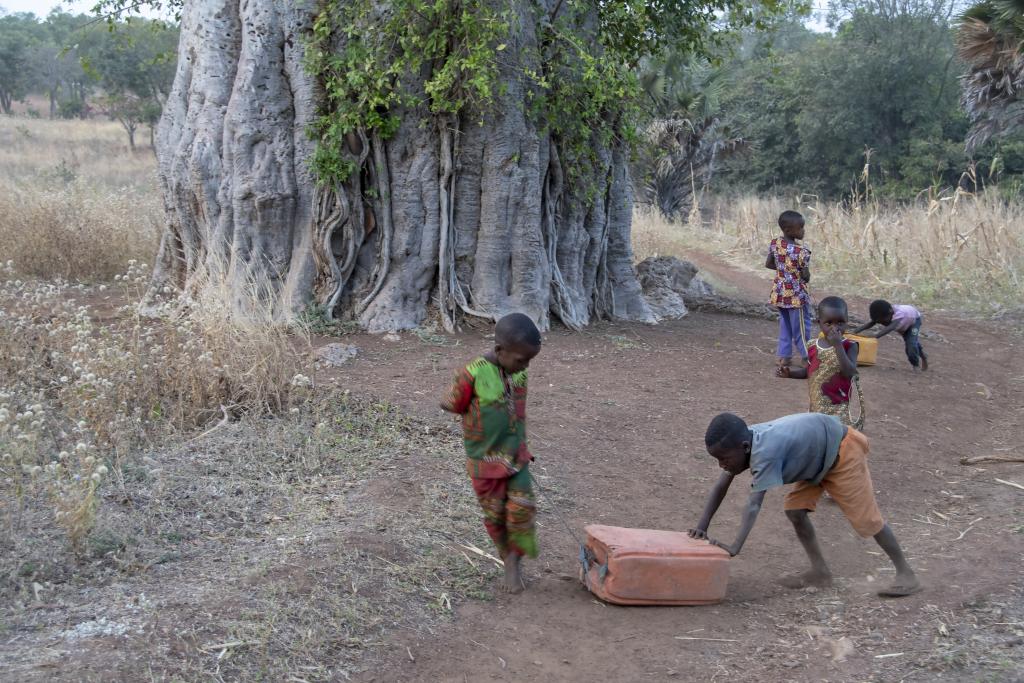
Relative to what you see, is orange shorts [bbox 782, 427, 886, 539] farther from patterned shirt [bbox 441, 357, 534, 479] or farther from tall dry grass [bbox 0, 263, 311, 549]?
tall dry grass [bbox 0, 263, 311, 549]

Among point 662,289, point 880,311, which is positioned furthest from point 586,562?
point 662,289

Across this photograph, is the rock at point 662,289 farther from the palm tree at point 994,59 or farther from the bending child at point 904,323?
the palm tree at point 994,59

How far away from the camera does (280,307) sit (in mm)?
8273

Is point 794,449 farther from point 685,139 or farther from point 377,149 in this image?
point 685,139

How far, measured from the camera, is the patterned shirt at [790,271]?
27.9ft

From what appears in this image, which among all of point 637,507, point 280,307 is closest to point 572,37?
point 280,307

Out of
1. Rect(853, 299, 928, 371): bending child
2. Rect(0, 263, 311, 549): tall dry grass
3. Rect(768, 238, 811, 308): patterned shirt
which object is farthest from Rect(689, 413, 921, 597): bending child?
Rect(853, 299, 928, 371): bending child

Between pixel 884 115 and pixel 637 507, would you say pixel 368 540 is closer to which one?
pixel 637 507

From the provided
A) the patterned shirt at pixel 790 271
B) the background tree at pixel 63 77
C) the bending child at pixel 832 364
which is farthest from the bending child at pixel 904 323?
the background tree at pixel 63 77

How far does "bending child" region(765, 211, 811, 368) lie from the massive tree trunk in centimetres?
223

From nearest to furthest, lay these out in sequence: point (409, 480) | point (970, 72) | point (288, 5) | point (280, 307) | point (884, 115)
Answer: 1. point (409, 480)
2. point (280, 307)
3. point (288, 5)
4. point (970, 72)
5. point (884, 115)

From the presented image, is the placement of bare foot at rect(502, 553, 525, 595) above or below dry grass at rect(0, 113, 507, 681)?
below

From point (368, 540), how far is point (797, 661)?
198 cm

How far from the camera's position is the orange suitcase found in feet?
14.1
